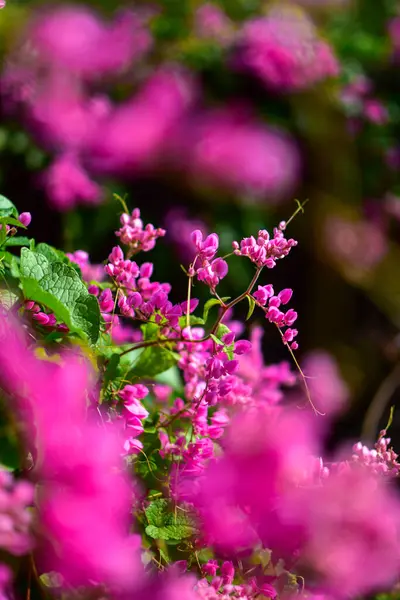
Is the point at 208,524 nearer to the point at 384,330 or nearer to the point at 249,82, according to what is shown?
the point at 249,82

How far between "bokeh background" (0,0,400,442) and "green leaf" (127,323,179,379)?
47.1 inches

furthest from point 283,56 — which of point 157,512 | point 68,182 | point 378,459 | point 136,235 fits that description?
point 157,512

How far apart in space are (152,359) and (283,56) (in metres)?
1.87

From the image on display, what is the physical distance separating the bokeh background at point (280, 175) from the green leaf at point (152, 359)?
1196 millimetres

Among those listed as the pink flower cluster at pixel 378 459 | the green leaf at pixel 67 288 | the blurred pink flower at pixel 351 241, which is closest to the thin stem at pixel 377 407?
the blurred pink flower at pixel 351 241

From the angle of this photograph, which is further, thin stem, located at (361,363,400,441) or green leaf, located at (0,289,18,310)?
thin stem, located at (361,363,400,441)

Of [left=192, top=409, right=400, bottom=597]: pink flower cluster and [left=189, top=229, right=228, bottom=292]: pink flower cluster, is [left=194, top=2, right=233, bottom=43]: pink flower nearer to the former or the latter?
[left=189, top=229, right=228, bottom=292]: pink flower cluster

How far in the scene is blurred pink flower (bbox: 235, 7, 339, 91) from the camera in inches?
95.9

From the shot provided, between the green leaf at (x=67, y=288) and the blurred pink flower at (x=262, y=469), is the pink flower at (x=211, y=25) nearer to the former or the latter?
the green leaf at (x=67, y=288)

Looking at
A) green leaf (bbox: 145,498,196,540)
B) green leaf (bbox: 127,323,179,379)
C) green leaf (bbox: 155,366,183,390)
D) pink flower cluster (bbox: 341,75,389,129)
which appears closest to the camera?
green leaf (bbox: 145,498,196,540)

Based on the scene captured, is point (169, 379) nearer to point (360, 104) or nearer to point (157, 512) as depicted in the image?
point (157, 512)

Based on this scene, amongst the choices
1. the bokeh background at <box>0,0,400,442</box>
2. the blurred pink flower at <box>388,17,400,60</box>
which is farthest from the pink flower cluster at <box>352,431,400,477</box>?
the blurred pink flower at <box>388,17,400,60</box>

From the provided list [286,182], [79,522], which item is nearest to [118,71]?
[286,182]

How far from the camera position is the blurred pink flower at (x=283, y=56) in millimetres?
2436
